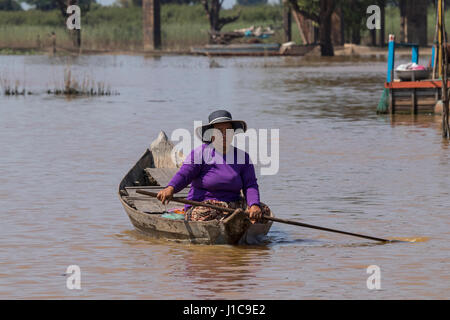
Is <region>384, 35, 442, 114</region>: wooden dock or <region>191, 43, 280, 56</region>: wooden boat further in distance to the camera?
<region>191, 43, 280, 56</region>: wooden boat

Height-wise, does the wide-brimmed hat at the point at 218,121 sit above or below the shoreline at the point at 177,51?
below

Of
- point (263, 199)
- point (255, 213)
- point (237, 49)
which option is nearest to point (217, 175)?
point (255, 213)

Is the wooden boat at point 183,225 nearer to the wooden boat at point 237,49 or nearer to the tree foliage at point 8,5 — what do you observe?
the wooden boat at point 237,49

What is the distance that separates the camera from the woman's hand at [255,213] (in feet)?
35.1

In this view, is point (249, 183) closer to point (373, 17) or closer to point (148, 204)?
point (148, 204)

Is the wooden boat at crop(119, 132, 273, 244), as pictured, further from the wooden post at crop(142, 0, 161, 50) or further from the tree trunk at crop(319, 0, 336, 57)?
the wooden post at crop(142, 0, 161, 50)

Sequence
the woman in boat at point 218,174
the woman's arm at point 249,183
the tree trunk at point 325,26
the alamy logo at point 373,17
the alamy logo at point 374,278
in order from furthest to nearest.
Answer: the alamy logo at point 373,17 < the tree trunk at point 325,26 < the woman's arm at point 249,183 < the woman in boat at point 218,174 < the alamy logo at point 374,278

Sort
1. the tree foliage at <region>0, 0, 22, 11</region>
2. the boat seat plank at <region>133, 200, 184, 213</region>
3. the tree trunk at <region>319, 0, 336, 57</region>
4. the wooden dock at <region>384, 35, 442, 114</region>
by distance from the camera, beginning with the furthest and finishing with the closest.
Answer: the tree foliage at <region>0, 0, 22, 11</region> → the tree trunk at <region>319, 0, 336, 57</region> → the wooden dock at <region>384, 35, 442, 114</region> → the boat seat plank at <region>133, 200, 184, 213</region>

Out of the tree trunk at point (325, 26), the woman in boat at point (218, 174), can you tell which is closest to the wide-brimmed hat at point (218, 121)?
the woman in boat at point (218, 174)

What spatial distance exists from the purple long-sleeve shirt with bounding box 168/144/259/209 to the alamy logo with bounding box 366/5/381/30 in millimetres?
48339

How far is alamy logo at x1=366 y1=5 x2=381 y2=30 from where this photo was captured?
192 feet

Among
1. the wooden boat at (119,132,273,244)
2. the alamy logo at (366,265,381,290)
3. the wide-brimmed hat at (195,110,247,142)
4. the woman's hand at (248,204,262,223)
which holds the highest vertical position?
the wide-brimmed hat at (195,110,247,142)

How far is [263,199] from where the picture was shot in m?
14.9

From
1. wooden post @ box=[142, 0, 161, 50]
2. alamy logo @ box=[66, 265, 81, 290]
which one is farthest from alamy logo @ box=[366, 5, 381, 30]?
alamy logo @ box=[66, 265, 81, 290]
